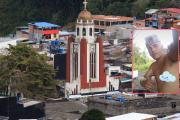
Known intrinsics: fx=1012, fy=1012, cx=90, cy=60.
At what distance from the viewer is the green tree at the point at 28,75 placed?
195 ft

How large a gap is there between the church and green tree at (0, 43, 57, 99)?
48.4 inches

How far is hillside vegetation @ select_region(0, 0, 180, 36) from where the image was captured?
102 meters

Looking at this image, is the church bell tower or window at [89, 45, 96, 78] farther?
window at [89, 45, 96, 78]

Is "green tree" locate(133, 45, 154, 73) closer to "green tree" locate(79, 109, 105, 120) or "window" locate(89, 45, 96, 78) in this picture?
"window" locate(89, 45, 96, 78)

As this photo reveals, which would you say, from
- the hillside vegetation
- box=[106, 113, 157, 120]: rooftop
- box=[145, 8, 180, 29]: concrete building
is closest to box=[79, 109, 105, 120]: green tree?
box=[106, 113, 157, 120]: rooftop

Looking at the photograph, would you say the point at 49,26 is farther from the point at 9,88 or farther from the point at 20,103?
the point at 20,103

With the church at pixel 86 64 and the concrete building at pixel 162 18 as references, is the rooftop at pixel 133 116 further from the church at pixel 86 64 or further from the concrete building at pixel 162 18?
the concrete building at pixel 162 18

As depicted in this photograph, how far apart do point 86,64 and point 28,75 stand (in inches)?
140

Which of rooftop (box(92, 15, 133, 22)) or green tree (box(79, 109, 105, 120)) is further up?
rooftop (box(92, 15, 133, 22))

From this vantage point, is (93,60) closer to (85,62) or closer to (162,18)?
(85,62)

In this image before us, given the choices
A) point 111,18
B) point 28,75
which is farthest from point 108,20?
point 28,75

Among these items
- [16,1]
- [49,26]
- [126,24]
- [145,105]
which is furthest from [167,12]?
[145,105]

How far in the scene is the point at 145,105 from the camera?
5169 cm

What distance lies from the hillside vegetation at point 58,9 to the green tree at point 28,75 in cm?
3901
